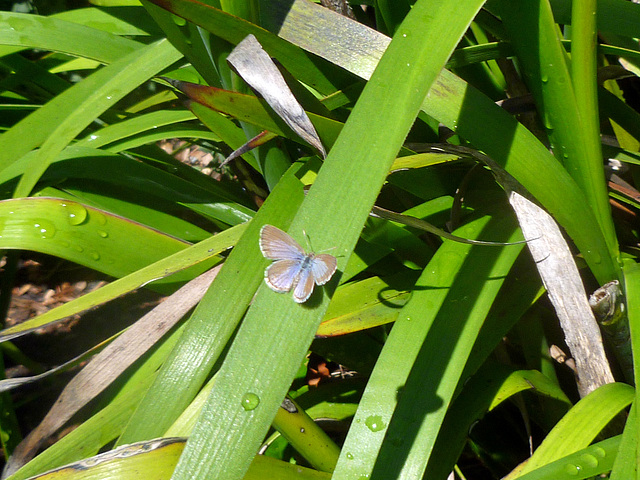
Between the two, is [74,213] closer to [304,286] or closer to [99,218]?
[99,218]

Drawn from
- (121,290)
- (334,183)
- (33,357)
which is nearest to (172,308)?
(121,290)

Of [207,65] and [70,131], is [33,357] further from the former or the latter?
[207,65]

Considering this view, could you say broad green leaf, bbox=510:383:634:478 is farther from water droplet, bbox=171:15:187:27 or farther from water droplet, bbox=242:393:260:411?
water droplet, bbox=171:15:187:27

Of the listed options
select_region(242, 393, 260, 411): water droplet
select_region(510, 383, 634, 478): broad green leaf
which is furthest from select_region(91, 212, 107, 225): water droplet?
select_region(510, 383, 634, 478): broad green leaf

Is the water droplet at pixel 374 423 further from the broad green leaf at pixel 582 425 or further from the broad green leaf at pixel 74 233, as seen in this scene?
the broad green leaf at pixel 74 233

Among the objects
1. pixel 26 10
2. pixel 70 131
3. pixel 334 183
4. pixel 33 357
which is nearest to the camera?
pixel 334 183

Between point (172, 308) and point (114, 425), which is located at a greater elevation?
point (172, 308)

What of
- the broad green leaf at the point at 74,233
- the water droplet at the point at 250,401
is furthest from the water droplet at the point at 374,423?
the broad green leaf at the point at 74,233

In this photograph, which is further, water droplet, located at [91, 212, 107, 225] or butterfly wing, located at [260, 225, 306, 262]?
water droplet, located at [91, 212, 107, 225]
